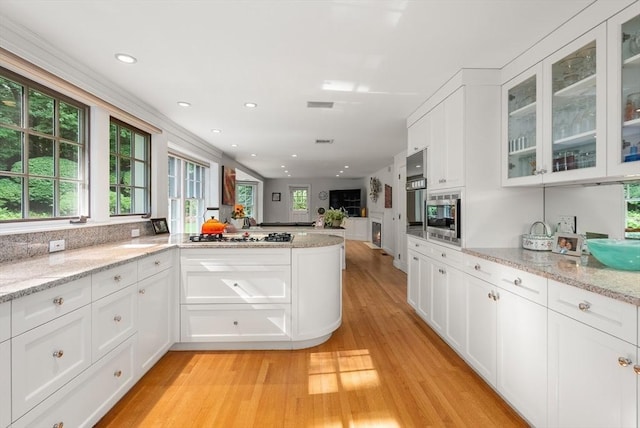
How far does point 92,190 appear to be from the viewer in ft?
8.54

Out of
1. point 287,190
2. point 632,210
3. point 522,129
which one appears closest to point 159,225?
point 522,129

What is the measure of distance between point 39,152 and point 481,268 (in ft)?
10.7

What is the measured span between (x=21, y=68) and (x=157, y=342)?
6.68ft

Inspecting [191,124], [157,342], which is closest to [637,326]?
[157,342]

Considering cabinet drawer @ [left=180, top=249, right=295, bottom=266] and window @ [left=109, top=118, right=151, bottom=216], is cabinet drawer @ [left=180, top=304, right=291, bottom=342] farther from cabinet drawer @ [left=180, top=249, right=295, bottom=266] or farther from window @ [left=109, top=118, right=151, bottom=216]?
window @ [left=109, top=118, right=151, bottom=216]

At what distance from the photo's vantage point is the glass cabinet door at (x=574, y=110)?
5.65ft

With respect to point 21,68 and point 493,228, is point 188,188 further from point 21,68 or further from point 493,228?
point 493,228

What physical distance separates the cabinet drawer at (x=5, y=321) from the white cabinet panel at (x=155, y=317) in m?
0.94

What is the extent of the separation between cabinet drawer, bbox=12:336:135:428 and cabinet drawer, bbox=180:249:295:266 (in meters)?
0.76

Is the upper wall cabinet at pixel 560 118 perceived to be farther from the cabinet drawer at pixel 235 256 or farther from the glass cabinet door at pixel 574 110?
the cabinet drawer at pixel 235 256

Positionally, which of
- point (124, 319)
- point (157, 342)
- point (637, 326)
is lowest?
point (157, 342)

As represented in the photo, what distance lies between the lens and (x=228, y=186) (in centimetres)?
Result: 634

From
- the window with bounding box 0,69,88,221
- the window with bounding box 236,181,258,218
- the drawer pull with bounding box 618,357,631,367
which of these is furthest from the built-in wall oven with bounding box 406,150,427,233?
the window with bounding box 236,181,258,218

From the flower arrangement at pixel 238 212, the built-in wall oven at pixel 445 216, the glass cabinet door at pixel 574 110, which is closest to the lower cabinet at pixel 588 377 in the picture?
the glass cabinet door at pixel 574 110
